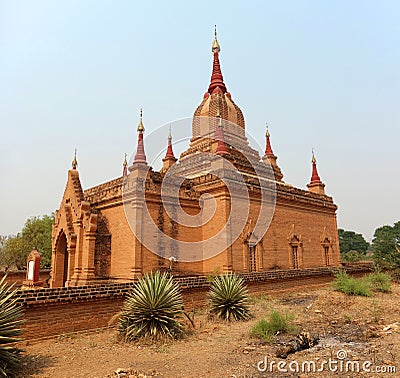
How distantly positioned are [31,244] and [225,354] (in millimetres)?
28817

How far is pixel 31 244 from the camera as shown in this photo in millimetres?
31125

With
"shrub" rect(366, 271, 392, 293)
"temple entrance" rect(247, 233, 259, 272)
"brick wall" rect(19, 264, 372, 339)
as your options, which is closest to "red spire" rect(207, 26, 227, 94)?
"temple entrance" rect(247, 233, 259, 272)

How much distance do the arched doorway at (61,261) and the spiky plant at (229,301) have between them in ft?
34.9

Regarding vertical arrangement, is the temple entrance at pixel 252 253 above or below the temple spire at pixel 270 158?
below

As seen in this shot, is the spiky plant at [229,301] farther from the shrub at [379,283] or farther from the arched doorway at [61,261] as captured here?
the arched doorway at [61,261]

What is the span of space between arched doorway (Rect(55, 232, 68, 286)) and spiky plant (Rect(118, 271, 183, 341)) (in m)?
11.2

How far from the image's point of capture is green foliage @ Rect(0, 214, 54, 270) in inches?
1200

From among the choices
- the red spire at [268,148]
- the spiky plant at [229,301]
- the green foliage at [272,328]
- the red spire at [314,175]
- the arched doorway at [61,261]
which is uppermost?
the red spire at [268,148]

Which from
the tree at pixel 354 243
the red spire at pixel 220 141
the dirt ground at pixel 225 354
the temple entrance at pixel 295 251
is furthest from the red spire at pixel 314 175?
the tree at pixel 354 243

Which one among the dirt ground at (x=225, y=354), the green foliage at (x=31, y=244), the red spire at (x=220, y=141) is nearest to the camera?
the dirt ground at (x=225, y=354)

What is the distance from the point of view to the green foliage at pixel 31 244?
3048 cm

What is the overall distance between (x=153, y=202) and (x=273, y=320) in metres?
8.43

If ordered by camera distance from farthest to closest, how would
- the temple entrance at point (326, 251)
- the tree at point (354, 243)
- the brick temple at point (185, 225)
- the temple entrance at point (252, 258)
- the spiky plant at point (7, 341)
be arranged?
1. the tree at point (354, 243)
2. the temple entrance at point (326, 251)
3. the temple entrance at point (252, 258)
4. the brick temple at point (185, 225)
5. the spiky plant at point (7, 341)

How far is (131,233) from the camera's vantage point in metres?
14.9
